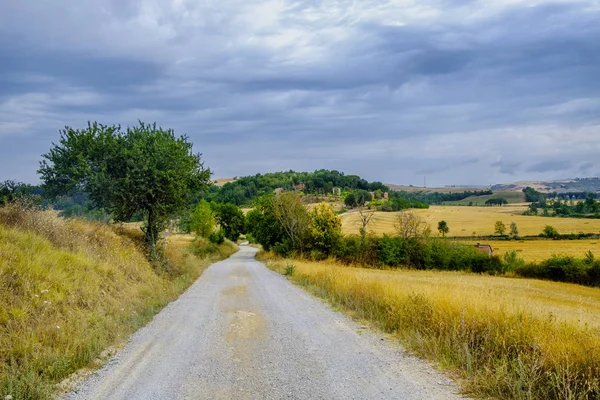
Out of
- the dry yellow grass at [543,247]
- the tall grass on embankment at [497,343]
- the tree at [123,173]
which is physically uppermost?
the tree at [123,173]

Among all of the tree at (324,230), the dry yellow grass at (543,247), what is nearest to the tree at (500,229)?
the dry yellow grass at (543,247)

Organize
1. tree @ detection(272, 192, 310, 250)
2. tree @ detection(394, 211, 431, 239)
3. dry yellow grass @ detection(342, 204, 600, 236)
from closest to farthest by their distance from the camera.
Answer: tree @ detection(272, 192, 310, 250)
tree @ detection(394, 211, 431, 239)
dry yellow grass @ detection(342, 204, 600, 236)

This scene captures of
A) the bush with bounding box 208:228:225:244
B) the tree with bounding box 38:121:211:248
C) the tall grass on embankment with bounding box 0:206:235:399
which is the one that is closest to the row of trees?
the bush with bounding box 208:228:225:244

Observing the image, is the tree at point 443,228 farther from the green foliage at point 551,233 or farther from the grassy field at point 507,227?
the green foliage at point 551,233

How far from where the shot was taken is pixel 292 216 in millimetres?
54031

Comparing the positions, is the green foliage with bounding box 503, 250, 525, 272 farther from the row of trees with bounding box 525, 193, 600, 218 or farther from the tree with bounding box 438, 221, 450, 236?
the row of trees with bounding box 525, 193, 600, 218

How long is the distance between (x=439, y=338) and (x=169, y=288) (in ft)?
42.3

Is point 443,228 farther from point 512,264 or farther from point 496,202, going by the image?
point 496,202

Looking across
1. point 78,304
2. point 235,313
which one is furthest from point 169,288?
point 78,304

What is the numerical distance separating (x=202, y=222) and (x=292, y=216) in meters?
24.2

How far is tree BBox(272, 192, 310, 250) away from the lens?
5277 cm

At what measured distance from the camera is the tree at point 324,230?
4988 cm

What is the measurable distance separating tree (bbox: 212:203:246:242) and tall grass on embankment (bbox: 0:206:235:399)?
79.2 metres

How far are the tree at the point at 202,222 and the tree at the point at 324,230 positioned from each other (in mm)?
27231
